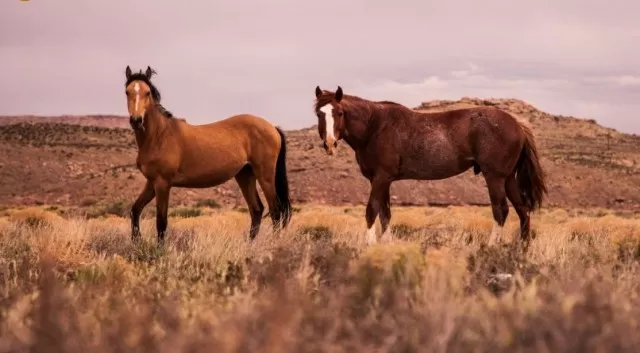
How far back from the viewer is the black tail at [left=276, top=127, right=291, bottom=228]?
12434mm

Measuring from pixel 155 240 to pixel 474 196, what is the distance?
42454 mm

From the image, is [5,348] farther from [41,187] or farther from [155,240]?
[41,187]

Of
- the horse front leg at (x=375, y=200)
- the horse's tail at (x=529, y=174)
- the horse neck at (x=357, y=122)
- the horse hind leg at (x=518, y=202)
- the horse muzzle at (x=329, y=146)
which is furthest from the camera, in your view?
the horse's tail at (x=529, y=174)

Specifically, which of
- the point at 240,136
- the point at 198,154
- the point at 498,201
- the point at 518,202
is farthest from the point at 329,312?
the point at 240,136

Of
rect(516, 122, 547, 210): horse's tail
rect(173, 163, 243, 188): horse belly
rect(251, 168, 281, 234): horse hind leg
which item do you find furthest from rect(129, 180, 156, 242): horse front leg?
rect(516, 122, 547, 210): horse's tail

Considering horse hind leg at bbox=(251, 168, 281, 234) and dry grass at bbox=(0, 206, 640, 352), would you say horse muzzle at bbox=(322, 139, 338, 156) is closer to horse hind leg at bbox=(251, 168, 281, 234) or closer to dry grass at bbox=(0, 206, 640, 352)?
horse hind leg at bbox=(251, 168, 281, 234)

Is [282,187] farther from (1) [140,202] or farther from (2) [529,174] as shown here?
(2) [529,174]

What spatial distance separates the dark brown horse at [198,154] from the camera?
10.1 meters

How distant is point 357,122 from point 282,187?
2440 millimetres

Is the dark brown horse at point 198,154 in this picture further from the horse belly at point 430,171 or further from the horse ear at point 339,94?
the horse belly at point 430,171

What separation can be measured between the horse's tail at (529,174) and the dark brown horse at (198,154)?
3945 millimetres

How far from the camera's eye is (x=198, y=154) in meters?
10.9

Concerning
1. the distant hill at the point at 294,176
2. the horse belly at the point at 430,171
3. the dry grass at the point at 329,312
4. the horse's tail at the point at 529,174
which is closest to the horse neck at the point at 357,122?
the horse belly at the point at 430,171

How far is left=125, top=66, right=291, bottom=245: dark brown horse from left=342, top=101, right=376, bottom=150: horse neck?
1.92m
